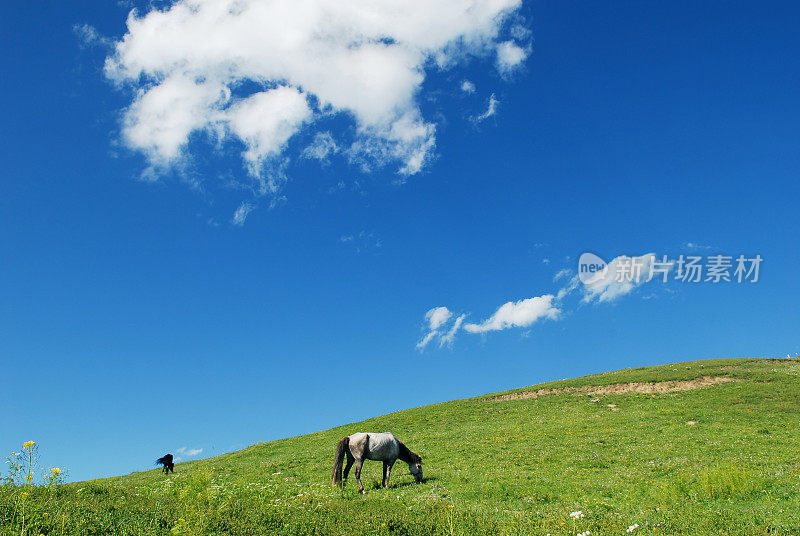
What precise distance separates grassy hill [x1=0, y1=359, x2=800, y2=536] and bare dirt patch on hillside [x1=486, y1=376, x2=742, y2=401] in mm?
288

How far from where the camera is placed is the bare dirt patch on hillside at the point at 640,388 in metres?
51.7

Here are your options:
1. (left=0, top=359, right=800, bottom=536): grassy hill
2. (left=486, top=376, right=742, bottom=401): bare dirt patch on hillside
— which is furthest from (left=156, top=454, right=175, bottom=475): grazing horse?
(left=486, top=376, right=742, bottom=401): bare dirt patch on hillside

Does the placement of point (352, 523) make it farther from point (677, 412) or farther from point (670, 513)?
point (677, 412)

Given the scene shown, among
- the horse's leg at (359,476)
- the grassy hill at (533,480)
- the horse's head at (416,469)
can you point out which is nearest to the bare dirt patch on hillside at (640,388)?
the grassy hill at (533,480)

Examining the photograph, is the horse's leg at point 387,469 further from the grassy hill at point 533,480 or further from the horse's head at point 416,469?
the horse's head at point 416,469

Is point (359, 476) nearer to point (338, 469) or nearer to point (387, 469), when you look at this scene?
point (338, 469)

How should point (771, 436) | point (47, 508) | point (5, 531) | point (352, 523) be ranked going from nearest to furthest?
point (5, 531), point (47, 508), point (352, 523), point (771, 436)

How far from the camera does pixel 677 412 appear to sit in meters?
40.7

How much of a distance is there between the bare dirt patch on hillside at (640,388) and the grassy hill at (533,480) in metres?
0.29

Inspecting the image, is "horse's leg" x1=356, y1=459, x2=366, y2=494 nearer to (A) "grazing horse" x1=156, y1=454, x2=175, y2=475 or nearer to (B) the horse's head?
(B) the horse's head

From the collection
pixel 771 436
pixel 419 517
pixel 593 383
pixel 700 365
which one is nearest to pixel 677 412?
pixel 771 436

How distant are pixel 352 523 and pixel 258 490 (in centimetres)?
497

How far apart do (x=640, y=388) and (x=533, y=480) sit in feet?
125

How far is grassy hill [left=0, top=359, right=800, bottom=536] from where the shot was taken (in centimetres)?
1229
